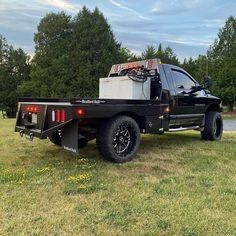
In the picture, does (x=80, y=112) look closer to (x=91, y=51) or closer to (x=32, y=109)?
(x=32, y=109)

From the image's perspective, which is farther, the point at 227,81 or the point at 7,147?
the point at 227,81

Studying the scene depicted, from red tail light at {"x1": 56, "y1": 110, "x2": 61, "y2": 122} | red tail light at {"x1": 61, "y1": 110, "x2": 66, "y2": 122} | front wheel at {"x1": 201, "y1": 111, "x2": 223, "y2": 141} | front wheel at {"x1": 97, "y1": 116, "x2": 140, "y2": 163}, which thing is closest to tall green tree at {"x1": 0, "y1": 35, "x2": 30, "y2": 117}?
front wheel at {"x1": 201, "y1": 111, "x2": 223, "y2": 141}

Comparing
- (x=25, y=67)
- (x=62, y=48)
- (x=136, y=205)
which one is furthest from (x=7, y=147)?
(x=25, y=67)

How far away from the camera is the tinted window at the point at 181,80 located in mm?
8727

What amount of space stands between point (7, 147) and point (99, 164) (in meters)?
2.66

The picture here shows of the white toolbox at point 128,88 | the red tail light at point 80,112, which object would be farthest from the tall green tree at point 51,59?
the red tail light at point 80,112

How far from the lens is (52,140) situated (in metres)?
8.30

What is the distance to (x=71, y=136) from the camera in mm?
6281

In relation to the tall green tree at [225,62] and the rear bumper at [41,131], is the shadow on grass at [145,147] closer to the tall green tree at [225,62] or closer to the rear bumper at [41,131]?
the rear bumper at [41,131]

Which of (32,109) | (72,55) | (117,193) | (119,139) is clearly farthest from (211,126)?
(72,55)

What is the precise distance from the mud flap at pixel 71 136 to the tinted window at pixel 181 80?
323 cm

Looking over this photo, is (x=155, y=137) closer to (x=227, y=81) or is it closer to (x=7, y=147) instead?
(x=7, y=147)

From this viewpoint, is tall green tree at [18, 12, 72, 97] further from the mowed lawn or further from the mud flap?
the mud flap

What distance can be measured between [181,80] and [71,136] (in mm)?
3589
